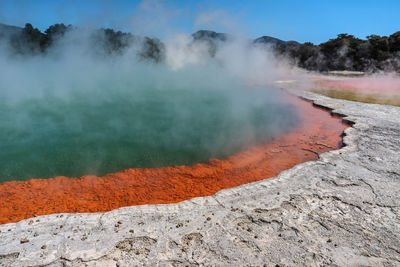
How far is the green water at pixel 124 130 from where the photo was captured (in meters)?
4.14

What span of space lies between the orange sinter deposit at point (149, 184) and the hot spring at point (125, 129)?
0.27 meters

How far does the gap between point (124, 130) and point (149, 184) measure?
245 centimetres

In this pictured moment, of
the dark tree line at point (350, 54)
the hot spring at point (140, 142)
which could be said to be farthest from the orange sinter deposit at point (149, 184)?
the dark tree line at point (350, 54)

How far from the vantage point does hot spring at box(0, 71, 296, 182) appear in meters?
4.14

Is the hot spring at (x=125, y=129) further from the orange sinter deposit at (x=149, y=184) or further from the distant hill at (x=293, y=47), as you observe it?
the distant hill at (x=293, y=47)

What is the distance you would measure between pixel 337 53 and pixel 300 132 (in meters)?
18.0

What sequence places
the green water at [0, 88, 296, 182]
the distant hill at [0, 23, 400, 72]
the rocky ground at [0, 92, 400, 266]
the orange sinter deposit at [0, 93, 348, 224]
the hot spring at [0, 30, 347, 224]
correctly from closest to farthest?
the rocky ground at [0, 92, 400, 266] → the orange sinter deposit at [0, 93, 348, 224] → the hot spring at [0, 30, 347, 224] → the green water at [0, 88, 296, 182] → the distant hill at [0, 23, 400, 72]

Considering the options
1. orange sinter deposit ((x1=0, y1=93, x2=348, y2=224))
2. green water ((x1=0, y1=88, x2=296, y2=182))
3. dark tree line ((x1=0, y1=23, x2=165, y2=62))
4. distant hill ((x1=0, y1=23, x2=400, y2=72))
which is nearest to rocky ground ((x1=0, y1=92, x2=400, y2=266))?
orange sinter deposit ((x1=0, y1=93, x2=348, y2=224))

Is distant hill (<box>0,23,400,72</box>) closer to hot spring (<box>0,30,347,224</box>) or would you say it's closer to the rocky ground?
hot spring (<box>0,30,347,224</box>)

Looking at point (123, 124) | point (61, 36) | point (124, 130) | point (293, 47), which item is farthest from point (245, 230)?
point (61, 36)

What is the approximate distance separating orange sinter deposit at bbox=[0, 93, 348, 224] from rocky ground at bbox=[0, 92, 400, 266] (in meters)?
0.52

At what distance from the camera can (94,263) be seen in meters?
1.86

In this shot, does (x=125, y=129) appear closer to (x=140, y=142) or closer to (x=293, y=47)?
(x=140, y=142)

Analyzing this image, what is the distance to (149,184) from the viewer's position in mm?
3455
